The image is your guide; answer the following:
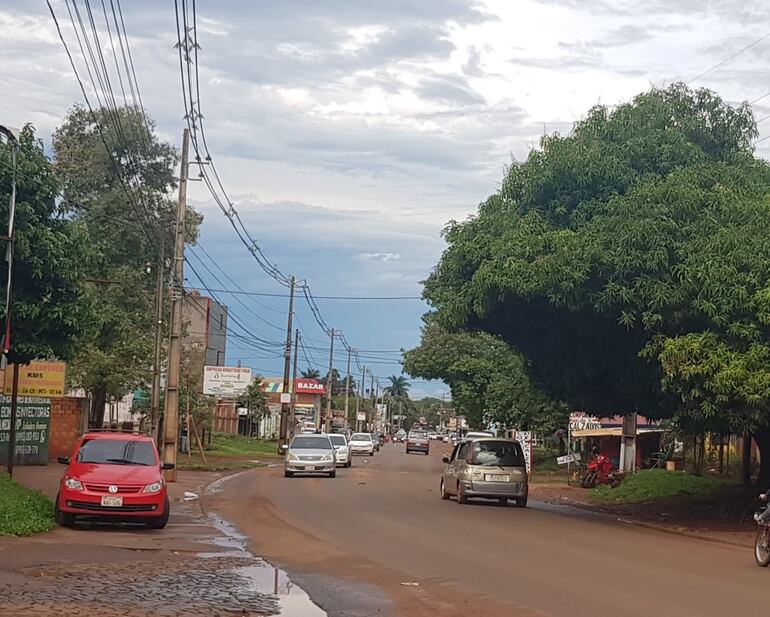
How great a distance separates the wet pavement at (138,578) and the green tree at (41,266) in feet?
18.2

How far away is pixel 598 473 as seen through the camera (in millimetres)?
39719

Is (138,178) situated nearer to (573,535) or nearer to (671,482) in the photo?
(671,482)

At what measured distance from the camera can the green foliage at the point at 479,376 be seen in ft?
176

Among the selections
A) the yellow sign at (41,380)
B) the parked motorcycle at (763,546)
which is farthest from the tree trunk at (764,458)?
the yellow sign at (41,380)

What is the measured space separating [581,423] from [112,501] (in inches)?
1214

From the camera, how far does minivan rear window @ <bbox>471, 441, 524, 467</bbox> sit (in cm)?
2812

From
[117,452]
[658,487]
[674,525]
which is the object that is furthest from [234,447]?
[117,452]

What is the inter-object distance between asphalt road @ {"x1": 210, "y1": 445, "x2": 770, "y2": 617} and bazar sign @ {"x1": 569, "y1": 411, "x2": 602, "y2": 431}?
59.3 ft

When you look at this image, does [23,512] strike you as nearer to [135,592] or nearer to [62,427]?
[135,592]

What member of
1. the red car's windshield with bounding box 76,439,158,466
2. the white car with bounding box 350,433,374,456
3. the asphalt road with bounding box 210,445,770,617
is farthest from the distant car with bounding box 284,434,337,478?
the white car with bounding box 350,433,374,456

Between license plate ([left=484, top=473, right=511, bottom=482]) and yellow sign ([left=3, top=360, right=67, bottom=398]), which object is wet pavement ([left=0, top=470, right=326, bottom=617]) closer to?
license plate ([left=484, top=473, right=511, bottom=482])

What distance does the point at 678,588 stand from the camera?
13.4m

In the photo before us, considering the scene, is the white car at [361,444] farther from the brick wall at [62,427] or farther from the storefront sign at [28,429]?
the storefront sign at [28,429]

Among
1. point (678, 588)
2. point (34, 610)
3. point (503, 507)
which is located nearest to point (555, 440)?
point (503, 507)
